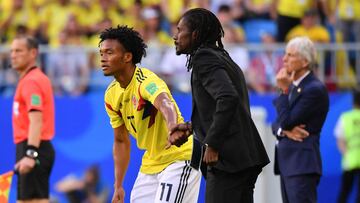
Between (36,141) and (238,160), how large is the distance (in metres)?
3.86

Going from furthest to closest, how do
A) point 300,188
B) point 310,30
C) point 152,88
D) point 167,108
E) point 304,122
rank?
1. point 310,30
2. point 304,122
3. point 300,188
4. point 152,88
5. point 167,108

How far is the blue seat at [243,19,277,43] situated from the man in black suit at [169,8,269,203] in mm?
9102

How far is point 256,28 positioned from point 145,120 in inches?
339

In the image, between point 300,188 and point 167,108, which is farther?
point 300,188

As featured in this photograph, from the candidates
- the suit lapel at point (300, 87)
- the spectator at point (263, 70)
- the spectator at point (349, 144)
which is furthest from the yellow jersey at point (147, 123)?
the spectator at point (349, 144)

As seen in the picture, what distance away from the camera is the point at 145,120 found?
823 centimetres

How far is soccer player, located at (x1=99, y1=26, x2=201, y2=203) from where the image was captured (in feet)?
26.4

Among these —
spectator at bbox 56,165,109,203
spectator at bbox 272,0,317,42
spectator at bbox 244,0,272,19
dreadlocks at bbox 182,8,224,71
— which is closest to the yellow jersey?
dreadlocks at bbox 182,8,224,71

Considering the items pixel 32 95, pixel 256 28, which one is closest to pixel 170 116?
pixel 32 95

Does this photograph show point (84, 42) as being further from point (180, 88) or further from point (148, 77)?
point (148, 77)

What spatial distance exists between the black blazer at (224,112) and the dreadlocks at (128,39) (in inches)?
49.1

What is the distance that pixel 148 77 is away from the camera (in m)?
8.12

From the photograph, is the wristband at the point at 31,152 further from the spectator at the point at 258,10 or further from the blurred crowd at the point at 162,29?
the spectator at the point at 258,10

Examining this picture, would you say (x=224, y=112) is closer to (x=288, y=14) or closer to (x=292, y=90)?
(x=292, y=90)
